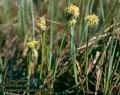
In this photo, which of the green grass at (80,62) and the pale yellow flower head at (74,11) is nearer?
the pale yellow flower head at (74,11)

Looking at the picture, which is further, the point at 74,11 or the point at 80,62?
the point at 80,62

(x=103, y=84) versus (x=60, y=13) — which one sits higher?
(x=60, y=13)

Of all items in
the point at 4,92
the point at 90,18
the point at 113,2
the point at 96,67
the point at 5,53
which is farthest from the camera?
the point at 5,53

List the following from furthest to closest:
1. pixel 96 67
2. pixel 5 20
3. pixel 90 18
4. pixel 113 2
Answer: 1. pixel 5 20
2. pixel 113 2
3. pixel 96 67
4. pixel 90 18

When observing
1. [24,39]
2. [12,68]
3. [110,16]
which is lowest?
[12,68]

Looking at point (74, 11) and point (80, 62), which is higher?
point (74, 11)

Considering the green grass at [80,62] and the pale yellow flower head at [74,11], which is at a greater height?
the pale yellow flower head at [74,11]

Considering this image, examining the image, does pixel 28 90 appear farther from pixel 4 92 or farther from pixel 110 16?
pixel 110 16

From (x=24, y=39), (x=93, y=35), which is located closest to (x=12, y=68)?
(x=24, y=39)

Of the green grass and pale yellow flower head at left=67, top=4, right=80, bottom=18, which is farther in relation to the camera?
the green grass

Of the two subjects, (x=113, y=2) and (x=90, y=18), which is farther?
(x=113, y=2)

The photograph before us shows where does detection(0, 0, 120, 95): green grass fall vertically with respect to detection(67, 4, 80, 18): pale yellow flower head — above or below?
below
